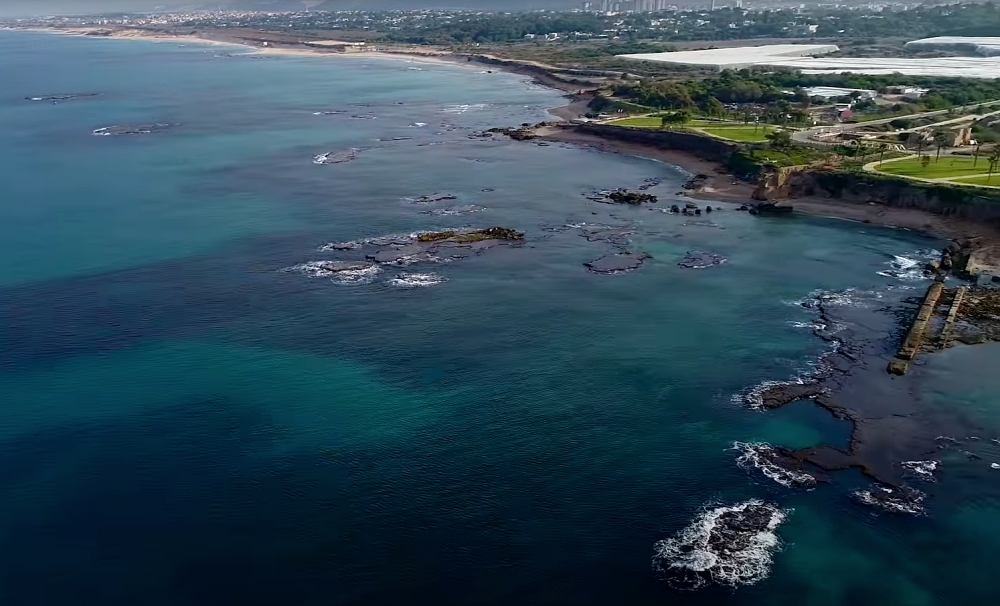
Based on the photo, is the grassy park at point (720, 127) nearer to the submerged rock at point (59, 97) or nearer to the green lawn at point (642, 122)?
the green lawn at point (642, 122)

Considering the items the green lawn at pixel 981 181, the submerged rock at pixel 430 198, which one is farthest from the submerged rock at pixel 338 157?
the green lawn at pixel 981 181

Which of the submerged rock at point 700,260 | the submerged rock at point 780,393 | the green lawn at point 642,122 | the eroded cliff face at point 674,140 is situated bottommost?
the submerged rock at point 780,393

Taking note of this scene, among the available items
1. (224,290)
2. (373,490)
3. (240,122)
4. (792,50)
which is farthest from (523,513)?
(792,50)

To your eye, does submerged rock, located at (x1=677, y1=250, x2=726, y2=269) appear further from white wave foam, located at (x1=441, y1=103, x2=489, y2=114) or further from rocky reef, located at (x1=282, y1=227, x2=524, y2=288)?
white wave foam, located at (x1=441, y1=103, x2=489, y2=114)

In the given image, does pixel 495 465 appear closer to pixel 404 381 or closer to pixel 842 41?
pixel 404 381

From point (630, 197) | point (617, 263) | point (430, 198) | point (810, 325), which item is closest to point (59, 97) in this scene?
point (430, 198)

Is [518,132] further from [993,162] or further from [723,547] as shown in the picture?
[723,547]
